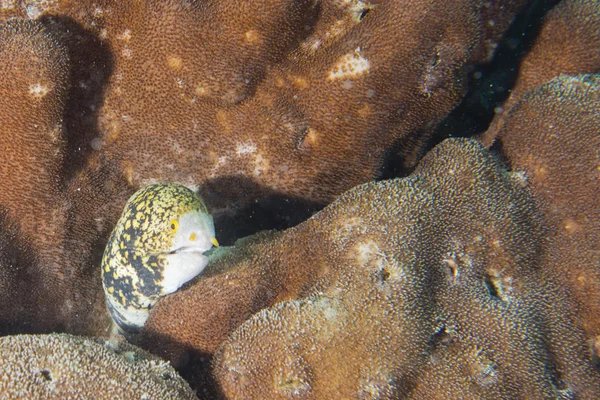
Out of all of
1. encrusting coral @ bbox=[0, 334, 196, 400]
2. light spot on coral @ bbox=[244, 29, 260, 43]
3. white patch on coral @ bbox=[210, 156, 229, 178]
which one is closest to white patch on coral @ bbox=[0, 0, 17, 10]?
light spot on coral @ bbox=[244, 29, 260, 43]

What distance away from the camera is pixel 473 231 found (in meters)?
2.48

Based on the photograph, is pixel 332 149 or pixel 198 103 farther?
pixel 332 149

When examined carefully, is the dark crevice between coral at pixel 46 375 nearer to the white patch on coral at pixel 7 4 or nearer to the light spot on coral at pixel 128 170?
the light spot on coral at pixel 128 170

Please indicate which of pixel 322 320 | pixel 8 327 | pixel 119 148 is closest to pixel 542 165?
pixel 322 320

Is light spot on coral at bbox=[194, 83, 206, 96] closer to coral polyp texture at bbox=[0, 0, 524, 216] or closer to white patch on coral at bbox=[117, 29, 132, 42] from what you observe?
coral polyp texture at bbox=[0, 0, 524, 216]

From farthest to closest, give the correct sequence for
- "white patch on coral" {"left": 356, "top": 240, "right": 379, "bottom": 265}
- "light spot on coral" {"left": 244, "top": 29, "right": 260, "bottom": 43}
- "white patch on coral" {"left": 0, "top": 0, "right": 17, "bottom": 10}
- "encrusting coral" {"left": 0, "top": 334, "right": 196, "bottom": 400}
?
"light spot on coral" {"left": 244, "top": 29, "right": 260, "bottom": 43} → "white patch on coral" {"left": 0, "top": 0, "right": 17, "bottom": 10} → "white patch on coral" {"left": 356, "top": 240, "right": 379, "bottom": 265} → "encrusting coral" {"left": 0, "top": 334, "right": 196, "bottom": 400}

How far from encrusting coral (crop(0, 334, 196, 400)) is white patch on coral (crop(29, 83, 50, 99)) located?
1.37 meters

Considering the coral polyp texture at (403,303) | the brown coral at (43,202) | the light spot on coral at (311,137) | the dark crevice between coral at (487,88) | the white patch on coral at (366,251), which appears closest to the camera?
the coral polyp texture at (403,303)

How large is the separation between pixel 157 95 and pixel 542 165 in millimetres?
2636

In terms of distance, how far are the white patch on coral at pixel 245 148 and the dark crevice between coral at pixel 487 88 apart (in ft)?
3.44

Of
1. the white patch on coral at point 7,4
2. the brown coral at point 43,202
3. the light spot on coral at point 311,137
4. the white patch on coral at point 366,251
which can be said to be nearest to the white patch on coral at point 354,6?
the light spot on coral at point 311,137

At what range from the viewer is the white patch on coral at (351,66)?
2.72m

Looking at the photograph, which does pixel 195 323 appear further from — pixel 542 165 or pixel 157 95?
pixel 542 165

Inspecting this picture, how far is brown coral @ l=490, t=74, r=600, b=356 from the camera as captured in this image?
2.55m
